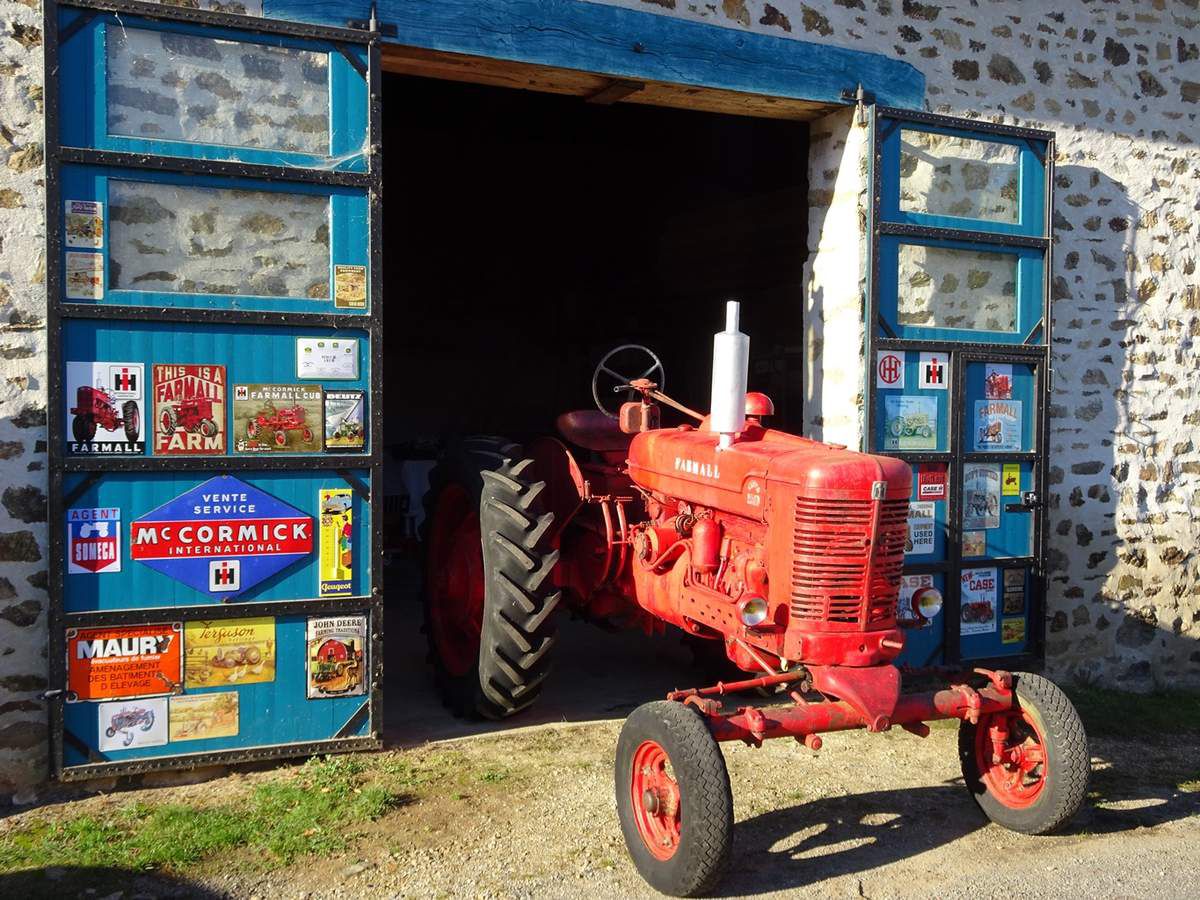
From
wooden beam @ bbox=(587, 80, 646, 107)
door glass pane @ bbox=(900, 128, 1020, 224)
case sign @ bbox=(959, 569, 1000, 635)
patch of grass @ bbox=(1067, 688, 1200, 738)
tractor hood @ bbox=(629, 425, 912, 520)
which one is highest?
wooden beam @ bbox=(587, 80, 646, 107)

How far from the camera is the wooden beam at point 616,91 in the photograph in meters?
5.51

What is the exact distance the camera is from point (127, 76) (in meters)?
4.35

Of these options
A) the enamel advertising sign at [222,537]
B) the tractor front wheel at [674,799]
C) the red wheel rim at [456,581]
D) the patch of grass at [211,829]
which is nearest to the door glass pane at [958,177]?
the red wheel rim at [456,581]

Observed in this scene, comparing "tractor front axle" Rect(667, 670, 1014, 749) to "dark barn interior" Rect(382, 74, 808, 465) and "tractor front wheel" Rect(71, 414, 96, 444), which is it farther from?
"dark barn interior" Rect(382, 74, 808, 465)

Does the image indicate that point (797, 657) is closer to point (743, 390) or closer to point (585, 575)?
point (743, 390)

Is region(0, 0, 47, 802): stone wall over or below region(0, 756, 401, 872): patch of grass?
over

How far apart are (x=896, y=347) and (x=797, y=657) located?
252 cm

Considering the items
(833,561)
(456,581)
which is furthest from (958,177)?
(456,581)

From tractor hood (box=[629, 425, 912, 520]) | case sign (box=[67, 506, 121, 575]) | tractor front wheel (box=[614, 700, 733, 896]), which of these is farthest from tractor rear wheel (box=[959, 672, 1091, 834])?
case sign (box=[67, 506, 121, 575])

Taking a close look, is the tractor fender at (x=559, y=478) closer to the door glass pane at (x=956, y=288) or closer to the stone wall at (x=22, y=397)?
the door glass pane at (x=956, y=288)

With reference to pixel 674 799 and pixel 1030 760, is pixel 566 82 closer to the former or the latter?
pixel 674 799

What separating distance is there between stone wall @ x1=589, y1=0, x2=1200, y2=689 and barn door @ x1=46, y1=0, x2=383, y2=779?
11.7 feet

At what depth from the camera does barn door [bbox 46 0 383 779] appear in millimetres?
4309

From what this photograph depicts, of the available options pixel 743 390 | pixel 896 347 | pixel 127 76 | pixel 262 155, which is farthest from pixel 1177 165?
pixel 127 76
